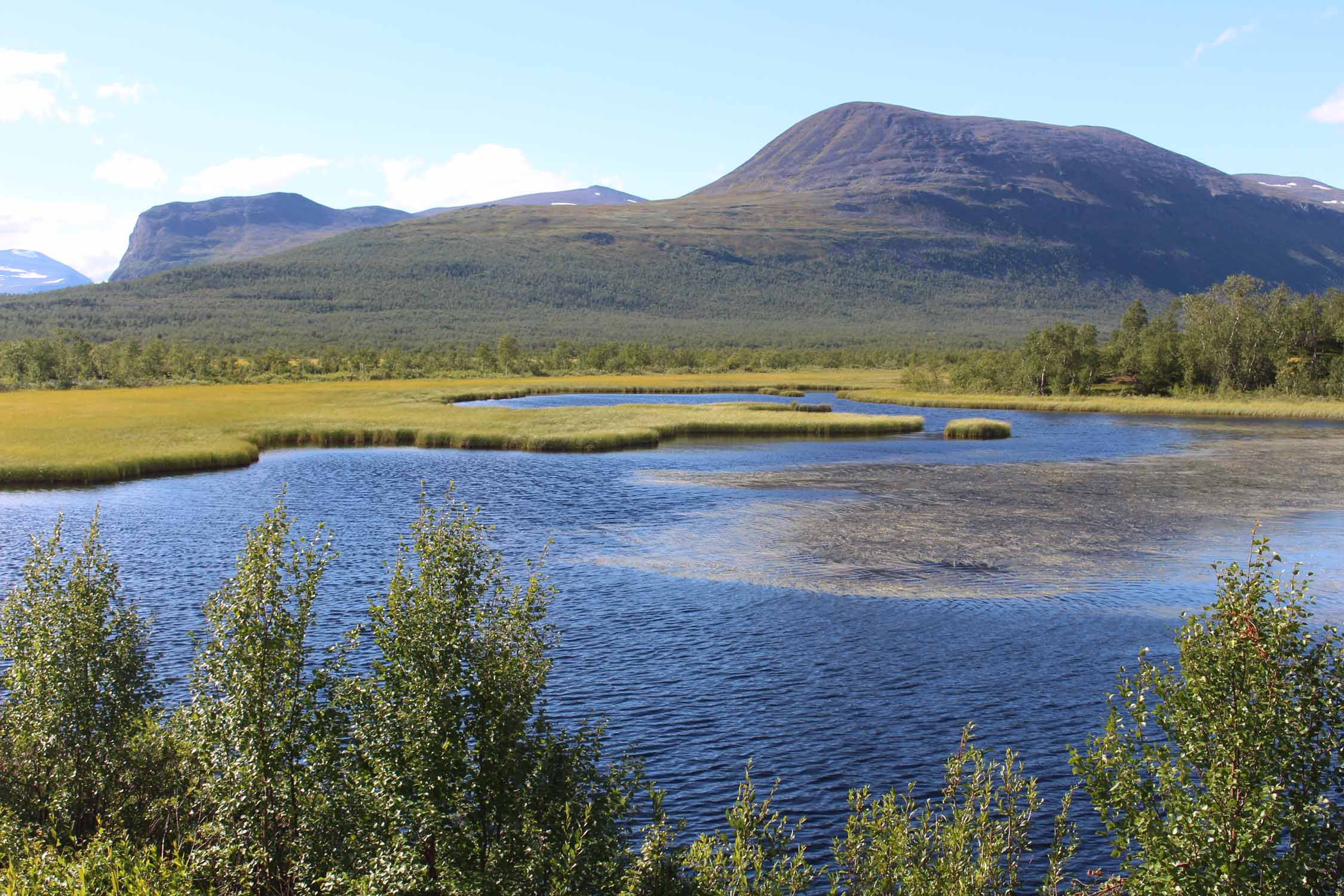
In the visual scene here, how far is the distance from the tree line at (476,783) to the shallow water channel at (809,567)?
4299 millimetres

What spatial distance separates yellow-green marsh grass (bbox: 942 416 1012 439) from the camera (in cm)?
7812

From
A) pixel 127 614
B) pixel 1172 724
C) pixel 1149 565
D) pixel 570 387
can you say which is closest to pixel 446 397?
pixel 570 387

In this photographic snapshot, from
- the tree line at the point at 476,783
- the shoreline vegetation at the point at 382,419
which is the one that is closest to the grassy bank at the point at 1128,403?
the shoreline vegetation at the point at 382,419

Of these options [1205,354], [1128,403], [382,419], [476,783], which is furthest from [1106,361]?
[476,783]

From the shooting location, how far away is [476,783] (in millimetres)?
12188

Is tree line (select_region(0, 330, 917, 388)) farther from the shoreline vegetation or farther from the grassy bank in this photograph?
the grassy bank

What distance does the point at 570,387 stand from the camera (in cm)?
12538

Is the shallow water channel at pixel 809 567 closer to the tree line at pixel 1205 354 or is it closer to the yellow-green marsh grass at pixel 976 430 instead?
the yellow-green marsh grass at pixel 976 430

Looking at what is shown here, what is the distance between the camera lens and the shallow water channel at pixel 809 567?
67.8 ft

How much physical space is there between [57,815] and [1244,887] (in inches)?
589

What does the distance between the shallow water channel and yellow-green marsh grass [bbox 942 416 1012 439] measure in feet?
30.7

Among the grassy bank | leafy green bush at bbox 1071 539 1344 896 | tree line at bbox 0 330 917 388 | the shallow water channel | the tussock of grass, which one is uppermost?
tree line at bbox 0 330 917 388

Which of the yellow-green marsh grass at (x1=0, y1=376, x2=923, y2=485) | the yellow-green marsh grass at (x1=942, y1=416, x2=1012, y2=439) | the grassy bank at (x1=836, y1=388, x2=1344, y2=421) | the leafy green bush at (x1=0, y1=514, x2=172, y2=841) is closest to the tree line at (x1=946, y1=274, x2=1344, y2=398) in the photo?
the grassy bank at (x1=836, y1=388, x2=1344, y2=421)

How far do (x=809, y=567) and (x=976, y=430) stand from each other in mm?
47897
